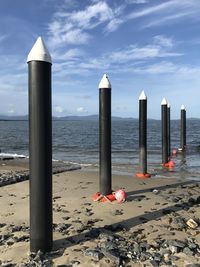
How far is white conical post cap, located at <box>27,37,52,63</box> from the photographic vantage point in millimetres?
5109

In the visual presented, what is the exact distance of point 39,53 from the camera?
511 cm

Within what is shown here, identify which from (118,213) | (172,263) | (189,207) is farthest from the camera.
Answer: (189,207)

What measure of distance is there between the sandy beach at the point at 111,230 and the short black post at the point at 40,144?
14.7 inches

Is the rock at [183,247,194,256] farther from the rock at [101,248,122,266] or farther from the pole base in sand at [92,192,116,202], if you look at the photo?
the pole base in sand at [92,192,116,202]

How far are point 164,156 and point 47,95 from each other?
13076mm

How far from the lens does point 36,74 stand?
16.8 ft

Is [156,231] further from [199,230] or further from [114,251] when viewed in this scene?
[114,251]

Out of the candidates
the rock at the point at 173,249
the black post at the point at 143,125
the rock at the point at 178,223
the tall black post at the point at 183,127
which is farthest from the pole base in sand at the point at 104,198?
the tall black post at the point at 183,127

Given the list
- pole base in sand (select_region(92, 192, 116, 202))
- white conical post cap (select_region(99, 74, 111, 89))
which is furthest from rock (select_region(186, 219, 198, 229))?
white conical post cap (select_region(99, 74, 111, 89))

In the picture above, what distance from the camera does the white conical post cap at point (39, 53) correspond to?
5109 mm

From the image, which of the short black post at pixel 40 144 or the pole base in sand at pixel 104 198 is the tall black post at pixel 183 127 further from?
the short black post at pixel 40 144

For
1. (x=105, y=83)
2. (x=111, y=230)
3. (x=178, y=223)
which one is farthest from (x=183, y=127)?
(x=111, y=230)

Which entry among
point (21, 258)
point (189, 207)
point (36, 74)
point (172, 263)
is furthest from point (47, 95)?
point (189, 207)

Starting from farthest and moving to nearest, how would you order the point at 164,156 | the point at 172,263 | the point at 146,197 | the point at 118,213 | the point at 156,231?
the point at 164,156 < the point at 146,197 < the point at 118,213 < the point at 156,231 < the point at 172,263
